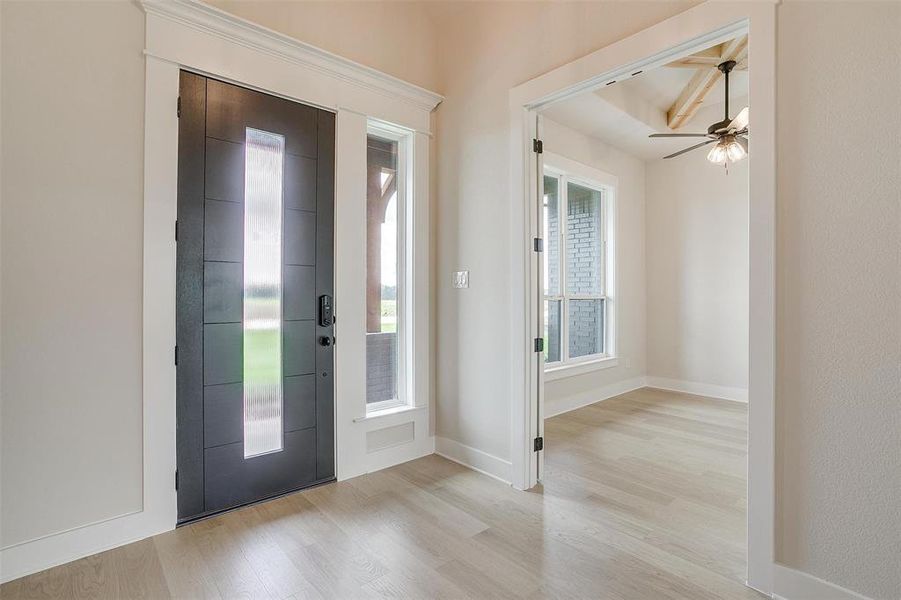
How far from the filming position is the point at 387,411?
3148 millimetres

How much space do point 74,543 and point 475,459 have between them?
2186 millimetres

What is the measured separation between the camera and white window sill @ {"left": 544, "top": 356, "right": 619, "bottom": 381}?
4504mm

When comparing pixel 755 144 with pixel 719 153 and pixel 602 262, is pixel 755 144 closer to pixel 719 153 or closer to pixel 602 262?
pixel 719 153

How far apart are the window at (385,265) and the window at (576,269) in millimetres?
1978

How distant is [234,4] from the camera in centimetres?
246

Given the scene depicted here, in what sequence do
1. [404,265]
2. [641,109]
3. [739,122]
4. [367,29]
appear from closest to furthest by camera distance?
[367,29], [404,265], [739,122], [641,109]

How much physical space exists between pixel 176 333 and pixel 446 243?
1.86 m

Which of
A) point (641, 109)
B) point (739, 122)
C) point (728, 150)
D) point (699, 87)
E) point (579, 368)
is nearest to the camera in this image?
point (739, 122)

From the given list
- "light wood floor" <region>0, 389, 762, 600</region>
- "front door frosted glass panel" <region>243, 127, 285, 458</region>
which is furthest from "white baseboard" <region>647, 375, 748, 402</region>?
"front door frosted glass panel" <region>243, 127, 285, 458</region>

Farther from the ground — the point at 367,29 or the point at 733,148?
the point at 367,29

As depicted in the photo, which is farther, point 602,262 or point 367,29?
point 602,262

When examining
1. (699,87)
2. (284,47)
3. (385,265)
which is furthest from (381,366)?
(699,87)

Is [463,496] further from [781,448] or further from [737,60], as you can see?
[737,60]

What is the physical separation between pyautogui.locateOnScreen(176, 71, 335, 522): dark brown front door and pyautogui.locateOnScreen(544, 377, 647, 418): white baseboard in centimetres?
249
